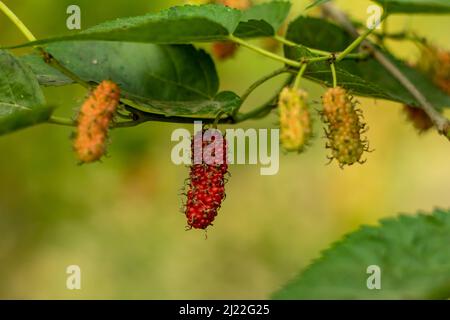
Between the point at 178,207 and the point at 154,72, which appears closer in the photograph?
the point at 154,72

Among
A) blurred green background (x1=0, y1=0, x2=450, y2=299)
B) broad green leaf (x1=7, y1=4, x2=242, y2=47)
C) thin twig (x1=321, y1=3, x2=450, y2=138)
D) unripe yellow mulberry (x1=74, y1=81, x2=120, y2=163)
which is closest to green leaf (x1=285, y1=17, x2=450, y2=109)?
thin twig (x1=321, y1=3, x2=450, y2=138)

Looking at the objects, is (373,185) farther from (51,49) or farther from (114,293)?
(51,49)

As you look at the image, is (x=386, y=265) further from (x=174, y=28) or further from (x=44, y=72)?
(x=44, y=72)

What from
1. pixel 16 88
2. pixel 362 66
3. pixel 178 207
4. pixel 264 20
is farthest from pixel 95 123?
pixel 178 207

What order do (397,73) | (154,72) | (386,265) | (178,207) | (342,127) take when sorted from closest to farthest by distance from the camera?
(386,265) < (342,127) < (154,72) < (397,73) < (178,207)

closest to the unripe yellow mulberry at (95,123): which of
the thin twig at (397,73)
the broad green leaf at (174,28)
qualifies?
the broad green leaf at (174,28)

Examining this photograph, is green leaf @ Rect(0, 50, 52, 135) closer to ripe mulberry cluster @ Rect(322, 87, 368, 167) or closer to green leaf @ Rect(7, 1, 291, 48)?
green leaf @ Rect(7, 1, 291, 48)

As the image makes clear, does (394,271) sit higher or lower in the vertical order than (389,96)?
lower
